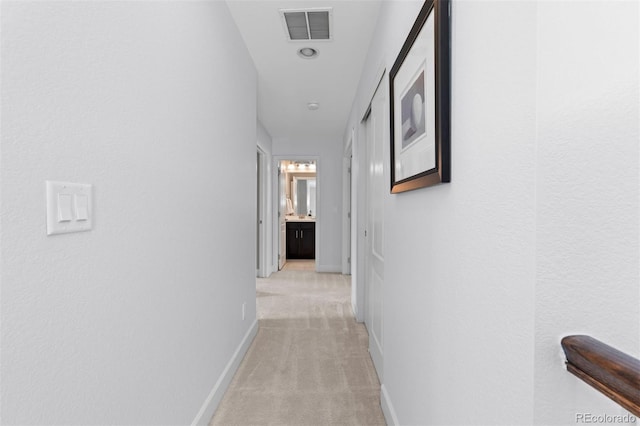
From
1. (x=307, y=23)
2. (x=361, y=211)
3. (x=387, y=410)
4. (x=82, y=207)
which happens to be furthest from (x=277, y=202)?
(x=82, y=207)

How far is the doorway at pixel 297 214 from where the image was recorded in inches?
247

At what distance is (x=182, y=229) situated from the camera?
4.99 ft

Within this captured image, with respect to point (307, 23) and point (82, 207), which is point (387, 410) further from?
point (307, 23)

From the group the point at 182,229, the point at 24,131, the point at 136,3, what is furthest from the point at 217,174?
the point at 24,131

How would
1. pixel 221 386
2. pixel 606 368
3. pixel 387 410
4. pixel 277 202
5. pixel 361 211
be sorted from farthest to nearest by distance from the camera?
pixel 277 202
pixel 361 211
pixel 221 386
pixel 387 410
pixel 606 368

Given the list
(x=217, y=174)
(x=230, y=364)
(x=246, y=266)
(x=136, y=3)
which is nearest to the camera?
(x=136, y=3)

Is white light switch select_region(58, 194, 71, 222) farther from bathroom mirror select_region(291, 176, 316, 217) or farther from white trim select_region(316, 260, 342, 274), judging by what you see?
bathroom mirror select_region(291, 176, 316, 217)

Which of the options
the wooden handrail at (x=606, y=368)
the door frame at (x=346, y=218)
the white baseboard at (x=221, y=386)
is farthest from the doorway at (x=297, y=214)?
the wooden handrail at (x=606, y=368)

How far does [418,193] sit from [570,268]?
737 millimetres

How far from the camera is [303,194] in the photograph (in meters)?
8.93

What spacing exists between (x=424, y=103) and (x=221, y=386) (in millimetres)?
1848

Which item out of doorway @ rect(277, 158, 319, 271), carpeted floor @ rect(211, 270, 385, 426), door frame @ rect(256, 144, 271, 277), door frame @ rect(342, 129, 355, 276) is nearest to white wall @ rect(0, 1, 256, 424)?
carpeted floor @ rect(211, 270, 385, 426)

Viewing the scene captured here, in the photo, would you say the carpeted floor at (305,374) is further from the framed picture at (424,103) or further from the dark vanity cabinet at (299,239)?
the dark vanity cabinet at (299,239)

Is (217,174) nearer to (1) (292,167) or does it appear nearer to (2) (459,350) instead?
(2) (459,350)
